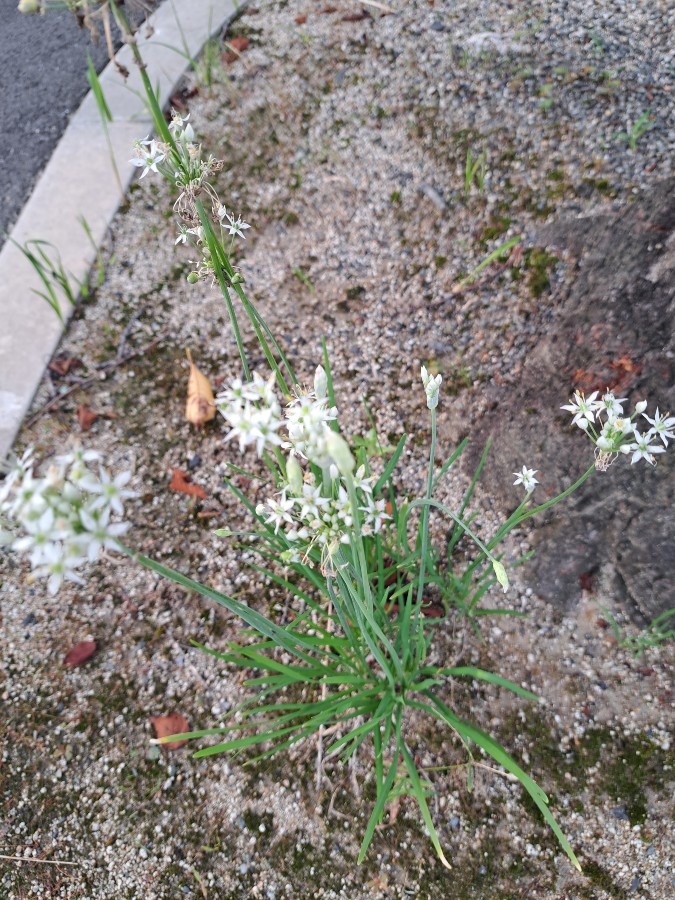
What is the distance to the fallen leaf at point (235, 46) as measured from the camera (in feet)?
11.9

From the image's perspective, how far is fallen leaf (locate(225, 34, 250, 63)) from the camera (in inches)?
143

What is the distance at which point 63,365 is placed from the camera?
2.81 meters

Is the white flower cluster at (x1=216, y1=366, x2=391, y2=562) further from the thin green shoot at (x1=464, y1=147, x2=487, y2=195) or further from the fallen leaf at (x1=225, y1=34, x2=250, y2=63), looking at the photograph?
the fallen leaf at (x1=225, y1=34, x2=250, y2=63)

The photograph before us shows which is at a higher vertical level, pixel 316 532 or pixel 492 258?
pixel 316 532

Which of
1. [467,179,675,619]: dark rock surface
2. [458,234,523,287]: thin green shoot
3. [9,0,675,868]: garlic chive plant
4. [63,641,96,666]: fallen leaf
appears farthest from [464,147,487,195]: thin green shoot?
[63,641,96,666]: fallen leaf

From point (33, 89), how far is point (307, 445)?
370 cm

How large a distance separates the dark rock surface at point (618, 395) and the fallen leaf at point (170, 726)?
120 centimetres

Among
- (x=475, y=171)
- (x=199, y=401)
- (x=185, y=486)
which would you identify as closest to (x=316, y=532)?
(x=185, y=486)

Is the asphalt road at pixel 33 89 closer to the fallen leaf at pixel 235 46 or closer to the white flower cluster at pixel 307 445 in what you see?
the fallen leaf at pixel 235 46

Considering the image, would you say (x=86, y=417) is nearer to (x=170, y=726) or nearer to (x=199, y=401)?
(x=199, y=401)

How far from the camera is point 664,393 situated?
1.90 meters

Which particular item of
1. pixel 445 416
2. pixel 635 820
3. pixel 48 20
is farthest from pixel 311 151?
pixel 635 820

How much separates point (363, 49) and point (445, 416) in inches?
88.7

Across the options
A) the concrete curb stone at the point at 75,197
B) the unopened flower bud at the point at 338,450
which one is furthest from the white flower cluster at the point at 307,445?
the concrete curb stone at the point at 75,197
